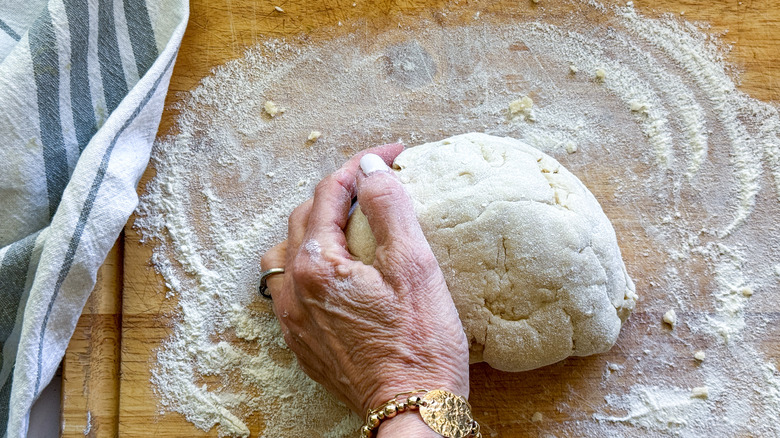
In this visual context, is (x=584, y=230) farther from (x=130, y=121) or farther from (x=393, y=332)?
(x=130, y=121)

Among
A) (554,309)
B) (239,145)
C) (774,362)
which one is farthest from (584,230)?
(239,145)

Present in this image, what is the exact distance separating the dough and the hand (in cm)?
7

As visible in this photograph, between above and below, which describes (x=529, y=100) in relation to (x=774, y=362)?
above

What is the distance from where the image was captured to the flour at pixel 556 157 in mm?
1468

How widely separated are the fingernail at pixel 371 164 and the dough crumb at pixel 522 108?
500 millimetres

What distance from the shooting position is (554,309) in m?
1.24

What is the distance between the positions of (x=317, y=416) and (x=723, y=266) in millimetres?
1175

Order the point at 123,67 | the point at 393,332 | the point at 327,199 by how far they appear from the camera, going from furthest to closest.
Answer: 1. the point at 123,67
2. the point at 327,199
3. the point at 393,332

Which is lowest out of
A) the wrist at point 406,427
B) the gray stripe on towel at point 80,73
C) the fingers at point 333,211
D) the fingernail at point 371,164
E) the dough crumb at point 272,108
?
the wrist at point 406,427

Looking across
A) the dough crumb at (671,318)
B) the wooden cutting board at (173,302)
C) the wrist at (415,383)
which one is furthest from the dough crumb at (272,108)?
the dough crumb at (671,318)

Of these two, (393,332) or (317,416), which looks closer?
(393,332)

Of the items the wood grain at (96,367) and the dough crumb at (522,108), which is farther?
the dough crumb at (522,108)

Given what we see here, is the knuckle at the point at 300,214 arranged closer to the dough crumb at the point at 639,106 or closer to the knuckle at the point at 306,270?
the knuckle at the point at 306,270

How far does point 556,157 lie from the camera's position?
5.13 ft
